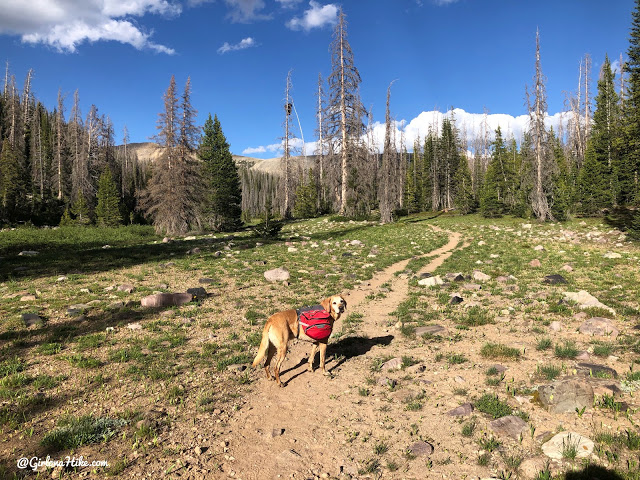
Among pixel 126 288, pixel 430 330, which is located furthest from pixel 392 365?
pixel 126 288

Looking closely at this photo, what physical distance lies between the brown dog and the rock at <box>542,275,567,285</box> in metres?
10.7

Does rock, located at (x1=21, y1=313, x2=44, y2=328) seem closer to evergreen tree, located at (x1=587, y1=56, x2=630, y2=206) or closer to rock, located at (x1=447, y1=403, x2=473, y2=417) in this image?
rock, located at (x1=447, y1=403, x2=473, y2=417)

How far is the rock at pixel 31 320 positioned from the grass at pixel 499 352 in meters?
11.5

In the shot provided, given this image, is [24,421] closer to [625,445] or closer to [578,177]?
[625,445]

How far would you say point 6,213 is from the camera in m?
43.7

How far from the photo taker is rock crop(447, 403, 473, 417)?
5.00 meters

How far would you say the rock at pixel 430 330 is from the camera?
28.2 ft

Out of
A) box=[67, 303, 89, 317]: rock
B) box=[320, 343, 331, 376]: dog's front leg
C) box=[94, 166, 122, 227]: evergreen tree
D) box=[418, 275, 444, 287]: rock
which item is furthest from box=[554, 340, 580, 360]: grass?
box=[94, 166, 122, 227]: evergreen tree

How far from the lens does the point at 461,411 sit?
5035 mm

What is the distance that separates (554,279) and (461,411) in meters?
10.7

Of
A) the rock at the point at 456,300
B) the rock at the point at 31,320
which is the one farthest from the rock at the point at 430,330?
the rock at the point at 31,320

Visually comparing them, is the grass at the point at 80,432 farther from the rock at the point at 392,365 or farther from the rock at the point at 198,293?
the rock at the point at 198,293

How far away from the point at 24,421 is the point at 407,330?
8128 mm

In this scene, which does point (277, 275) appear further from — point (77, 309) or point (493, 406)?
point (493, 406)
